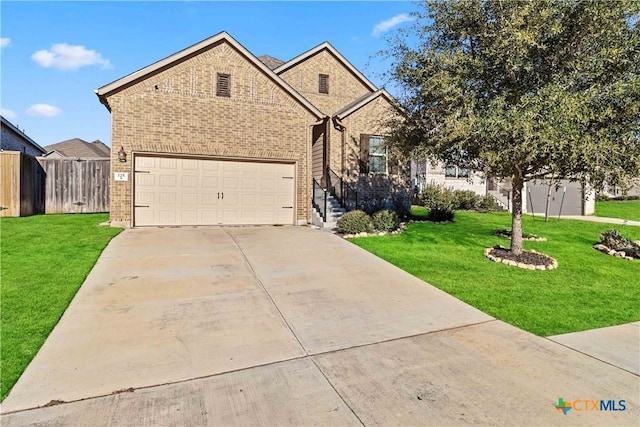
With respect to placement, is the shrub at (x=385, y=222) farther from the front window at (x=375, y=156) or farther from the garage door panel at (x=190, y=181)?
the garage door panel at (x=190, y=181)

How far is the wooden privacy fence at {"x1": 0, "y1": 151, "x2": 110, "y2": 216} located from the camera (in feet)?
38.4

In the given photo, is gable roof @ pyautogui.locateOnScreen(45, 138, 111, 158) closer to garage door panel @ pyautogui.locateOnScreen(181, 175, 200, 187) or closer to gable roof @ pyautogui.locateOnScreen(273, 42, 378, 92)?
gable roof @ pyautogui.locateOnScreen(273, 42, 378, 92)

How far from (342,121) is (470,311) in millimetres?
10987

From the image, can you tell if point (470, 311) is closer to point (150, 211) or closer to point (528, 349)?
point (528, 349)

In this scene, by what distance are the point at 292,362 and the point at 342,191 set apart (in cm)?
1096

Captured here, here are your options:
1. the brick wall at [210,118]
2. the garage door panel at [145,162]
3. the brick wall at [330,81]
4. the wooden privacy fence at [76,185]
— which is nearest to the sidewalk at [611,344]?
the brick wall at [210,118]

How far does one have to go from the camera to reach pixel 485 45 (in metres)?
7.58

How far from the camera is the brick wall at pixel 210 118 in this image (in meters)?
10.7

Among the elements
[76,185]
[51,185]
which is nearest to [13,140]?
[51,185]

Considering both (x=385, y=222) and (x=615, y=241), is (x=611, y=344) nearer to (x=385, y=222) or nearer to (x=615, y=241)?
(x=385, y=222)

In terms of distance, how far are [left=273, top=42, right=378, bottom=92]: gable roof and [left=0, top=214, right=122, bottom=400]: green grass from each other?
10.8m

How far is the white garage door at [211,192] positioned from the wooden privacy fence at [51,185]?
452cm

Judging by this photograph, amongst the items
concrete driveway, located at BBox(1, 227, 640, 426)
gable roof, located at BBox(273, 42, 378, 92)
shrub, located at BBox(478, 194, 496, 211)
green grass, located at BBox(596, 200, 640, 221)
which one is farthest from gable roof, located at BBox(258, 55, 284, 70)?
green grass, located at BBox(596, 200, 640, 221)

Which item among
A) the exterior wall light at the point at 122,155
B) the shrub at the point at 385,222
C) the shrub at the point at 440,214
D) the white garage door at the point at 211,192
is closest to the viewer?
the exterior wall light at the point at 122,155
